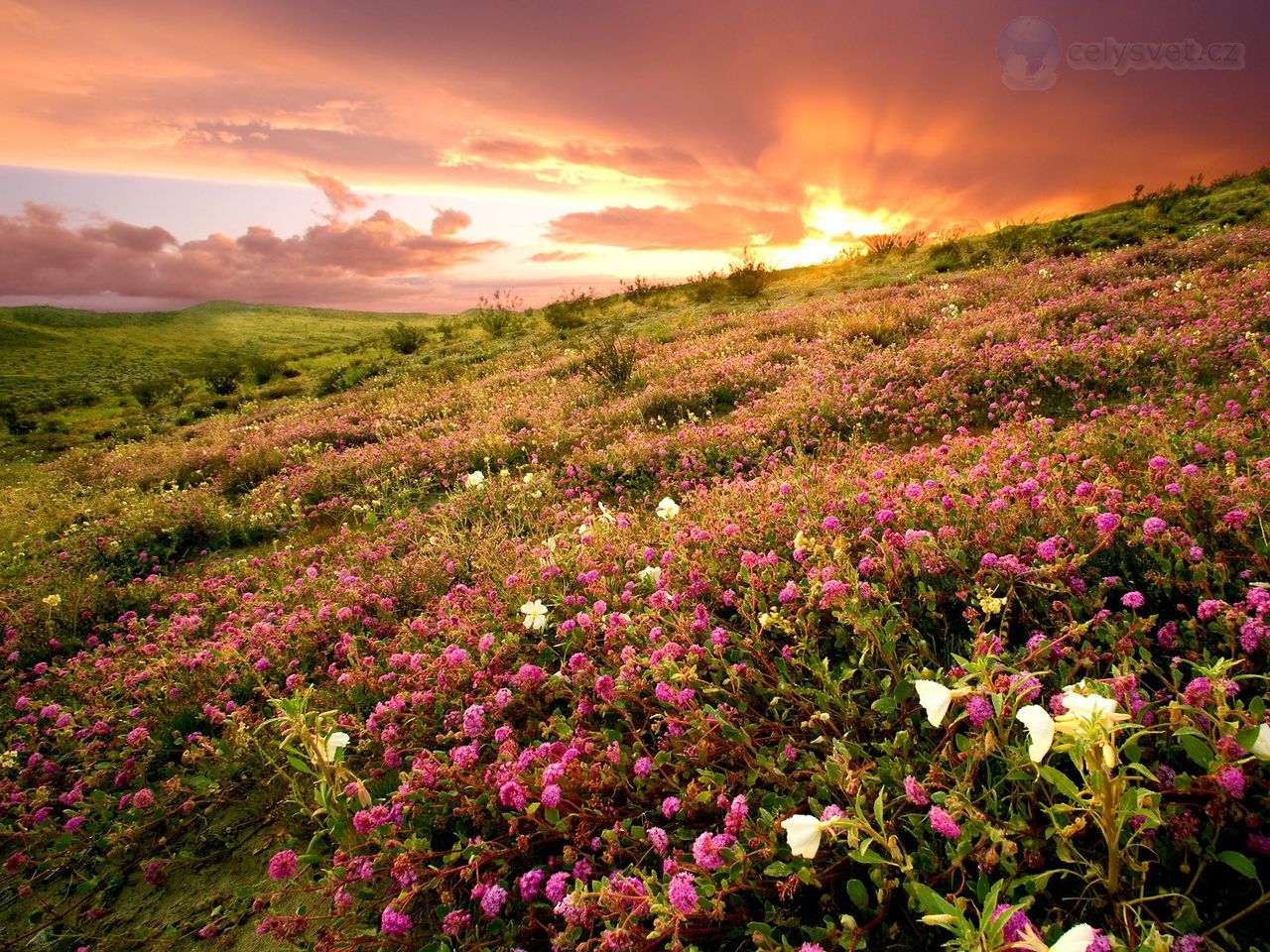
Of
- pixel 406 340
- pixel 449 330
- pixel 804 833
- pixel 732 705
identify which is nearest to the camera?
pixel 804 833

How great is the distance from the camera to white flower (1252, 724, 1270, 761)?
4.65ft

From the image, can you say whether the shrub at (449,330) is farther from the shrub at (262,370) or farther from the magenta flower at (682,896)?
the magenta flower at (682,896)

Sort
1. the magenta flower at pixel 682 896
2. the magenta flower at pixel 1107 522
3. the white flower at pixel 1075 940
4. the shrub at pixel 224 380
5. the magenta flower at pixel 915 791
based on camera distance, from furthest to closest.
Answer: the shrub at pixel 224 380 → the magenta flower at pixel 1107 522 → the magenta flower at pixel 915 791 → the magenta flower at pixel 682 896 → the white flower at pixel 1075 940

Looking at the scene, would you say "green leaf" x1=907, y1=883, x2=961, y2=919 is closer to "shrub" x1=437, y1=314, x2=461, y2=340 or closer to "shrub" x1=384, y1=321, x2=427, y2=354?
"shrub" x1=384, y1=321, x2=427, y2=354

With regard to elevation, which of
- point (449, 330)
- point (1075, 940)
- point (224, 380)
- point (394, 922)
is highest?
point (449, 330)

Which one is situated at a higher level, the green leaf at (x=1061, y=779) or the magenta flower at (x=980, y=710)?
the green leaf at (x=1061, y=779)

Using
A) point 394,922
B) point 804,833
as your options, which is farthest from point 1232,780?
point 394,922

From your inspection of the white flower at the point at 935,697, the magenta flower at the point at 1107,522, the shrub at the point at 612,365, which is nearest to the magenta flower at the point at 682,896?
the white flower at the point at 935,697

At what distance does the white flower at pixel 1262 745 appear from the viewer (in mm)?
1418

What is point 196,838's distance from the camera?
10.2 feet

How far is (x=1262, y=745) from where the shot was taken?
1429 millimetres

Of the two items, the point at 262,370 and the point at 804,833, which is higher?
the point at 804,833

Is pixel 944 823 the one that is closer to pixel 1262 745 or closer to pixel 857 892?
pixel 857 892

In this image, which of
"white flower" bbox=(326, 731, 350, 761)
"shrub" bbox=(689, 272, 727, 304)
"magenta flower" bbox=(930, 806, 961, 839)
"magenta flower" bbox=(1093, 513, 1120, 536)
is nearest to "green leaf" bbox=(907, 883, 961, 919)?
"magenta flower" bbox=(930, 806, 961, 839)
